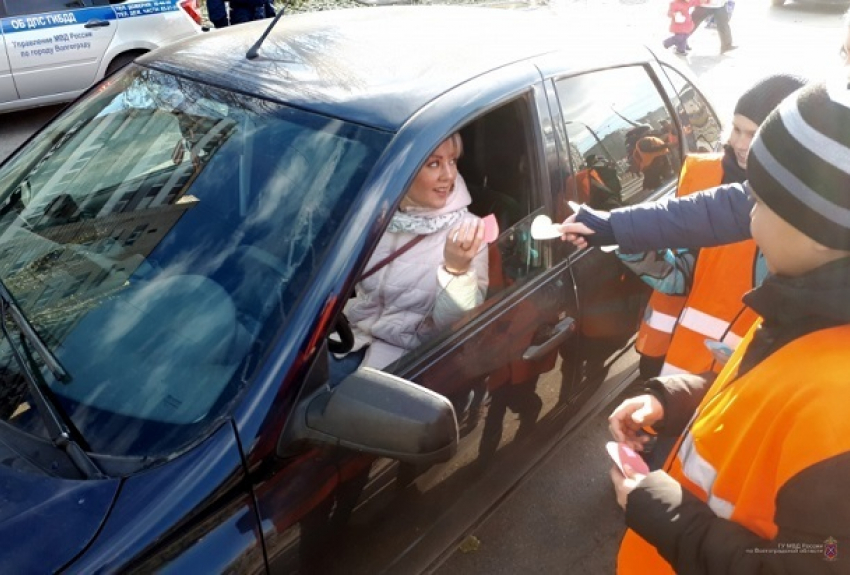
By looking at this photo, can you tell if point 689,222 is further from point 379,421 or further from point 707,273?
point 379,421

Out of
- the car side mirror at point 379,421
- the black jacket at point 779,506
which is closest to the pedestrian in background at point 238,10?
the car side mirror at point 379,421

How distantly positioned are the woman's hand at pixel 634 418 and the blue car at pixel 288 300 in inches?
16.7

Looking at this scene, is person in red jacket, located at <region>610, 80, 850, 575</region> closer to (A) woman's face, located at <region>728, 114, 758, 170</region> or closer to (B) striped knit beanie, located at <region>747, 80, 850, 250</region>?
(B) striped knit beanie, located at <region>747, 80, 850, 250</region>

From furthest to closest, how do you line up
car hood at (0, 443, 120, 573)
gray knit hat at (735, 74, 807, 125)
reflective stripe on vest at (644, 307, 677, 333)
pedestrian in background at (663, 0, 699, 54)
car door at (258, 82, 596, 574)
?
1. pedestrian in background at (663, 0, 699, 54)
2. reflective stripe on vest at (644, 307, 677, 333)
3. gray knit hat at (735, 74, 807, 125)
4. car door at (258, 82, 596, 574)
5. car hood at (0, 443, 120, 573)

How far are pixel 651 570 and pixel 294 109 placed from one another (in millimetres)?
1378

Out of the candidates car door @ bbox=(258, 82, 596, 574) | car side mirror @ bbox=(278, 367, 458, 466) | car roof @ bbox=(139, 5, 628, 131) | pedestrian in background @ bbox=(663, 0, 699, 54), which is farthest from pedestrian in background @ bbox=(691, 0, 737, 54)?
car side mirror @ bbox=(278, 367, 458, 466)

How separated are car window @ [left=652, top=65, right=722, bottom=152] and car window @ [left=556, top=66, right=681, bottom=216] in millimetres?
92

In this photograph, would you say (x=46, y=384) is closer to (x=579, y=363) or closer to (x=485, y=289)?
(x=485, y=289)

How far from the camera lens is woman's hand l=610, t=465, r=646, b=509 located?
1.46 meters

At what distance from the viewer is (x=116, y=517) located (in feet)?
4.50

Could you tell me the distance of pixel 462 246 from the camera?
6.82 ft

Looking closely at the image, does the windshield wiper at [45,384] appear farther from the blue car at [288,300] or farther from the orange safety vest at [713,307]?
the orange safety vest at [713,307]

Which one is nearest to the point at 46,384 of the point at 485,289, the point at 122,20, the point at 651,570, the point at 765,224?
the point at 485,289

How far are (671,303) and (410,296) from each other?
33.8 inches
